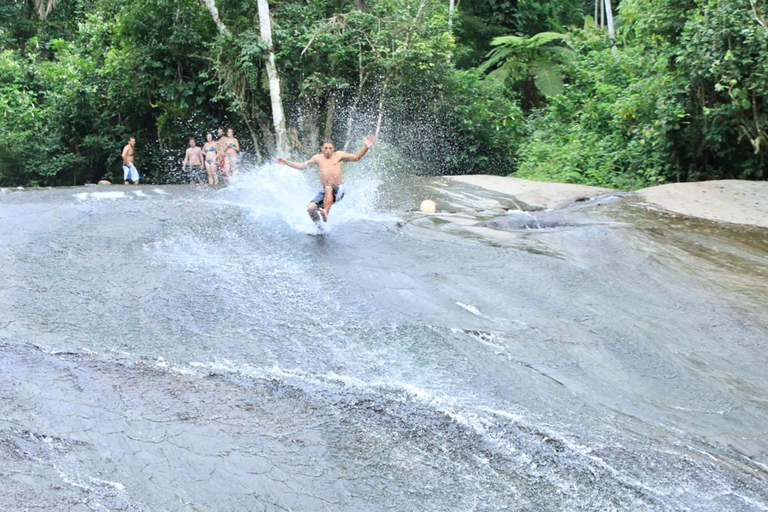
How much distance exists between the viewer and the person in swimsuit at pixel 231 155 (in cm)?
1945

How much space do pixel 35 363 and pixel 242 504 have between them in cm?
281

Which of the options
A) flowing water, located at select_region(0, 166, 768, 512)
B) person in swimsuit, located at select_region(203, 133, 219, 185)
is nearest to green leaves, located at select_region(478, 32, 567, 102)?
person in swimsuit, located at select_region(203, 133, 219, 185)

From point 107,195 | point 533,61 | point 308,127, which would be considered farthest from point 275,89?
point 533,61

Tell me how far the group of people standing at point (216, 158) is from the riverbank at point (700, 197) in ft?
25.1

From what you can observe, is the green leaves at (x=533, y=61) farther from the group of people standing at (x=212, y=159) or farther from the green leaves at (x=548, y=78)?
the group of people standing at (x=212, y=159)

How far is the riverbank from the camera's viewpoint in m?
12.0

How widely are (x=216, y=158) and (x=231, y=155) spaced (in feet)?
1.29

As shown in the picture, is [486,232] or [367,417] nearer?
[367,417]

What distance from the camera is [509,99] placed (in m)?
24.5

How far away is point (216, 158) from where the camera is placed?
19594 mm

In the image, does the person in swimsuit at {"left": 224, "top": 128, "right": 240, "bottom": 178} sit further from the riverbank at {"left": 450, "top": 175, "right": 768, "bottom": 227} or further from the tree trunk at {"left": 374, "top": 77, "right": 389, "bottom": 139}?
the riverbank at {"left": 450, "top": 175, "right": 768, "bottom": 227}

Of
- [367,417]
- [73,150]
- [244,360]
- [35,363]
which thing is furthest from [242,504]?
[73,150]

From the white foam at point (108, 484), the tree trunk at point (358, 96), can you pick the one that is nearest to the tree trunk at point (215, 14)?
the tree trunk at point (358, 96)

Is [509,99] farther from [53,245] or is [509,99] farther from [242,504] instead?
[242,504]
